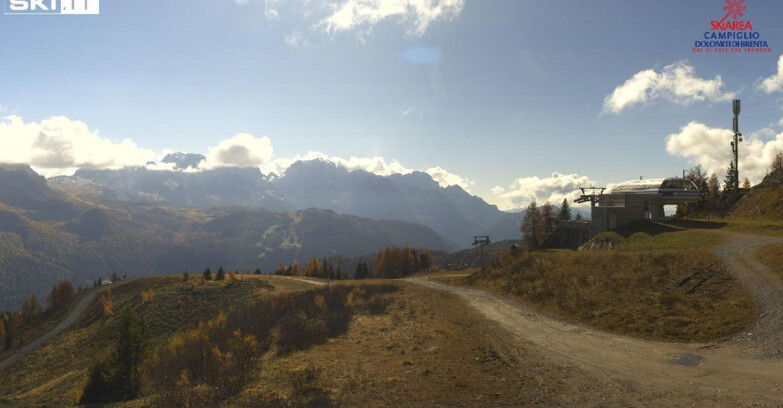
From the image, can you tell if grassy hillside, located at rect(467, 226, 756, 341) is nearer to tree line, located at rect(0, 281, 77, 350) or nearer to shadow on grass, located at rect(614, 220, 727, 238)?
shadow on grass, located at rect(614, 220, 727, 238)

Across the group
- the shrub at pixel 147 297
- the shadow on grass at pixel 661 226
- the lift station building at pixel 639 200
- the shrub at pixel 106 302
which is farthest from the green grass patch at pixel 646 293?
the shrub at pixel 106 302

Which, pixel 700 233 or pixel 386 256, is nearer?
pixel 700 233

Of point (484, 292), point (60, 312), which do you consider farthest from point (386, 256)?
point (484, 292)

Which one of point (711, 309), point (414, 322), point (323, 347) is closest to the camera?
point (711, 309)

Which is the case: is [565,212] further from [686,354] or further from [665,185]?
[686,354]

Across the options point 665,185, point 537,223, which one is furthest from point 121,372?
point 537,223

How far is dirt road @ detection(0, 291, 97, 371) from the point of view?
219ft

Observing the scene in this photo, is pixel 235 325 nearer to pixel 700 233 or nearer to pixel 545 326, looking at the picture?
pixel 545 326

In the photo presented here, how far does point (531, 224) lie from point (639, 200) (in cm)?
5366

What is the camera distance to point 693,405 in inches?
520

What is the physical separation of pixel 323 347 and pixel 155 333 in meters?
41.3

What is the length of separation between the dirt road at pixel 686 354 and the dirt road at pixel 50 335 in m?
86.1

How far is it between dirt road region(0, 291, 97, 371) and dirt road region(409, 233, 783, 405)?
86150mm

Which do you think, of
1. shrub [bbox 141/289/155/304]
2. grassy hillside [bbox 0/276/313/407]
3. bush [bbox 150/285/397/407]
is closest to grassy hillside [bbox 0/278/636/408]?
bush [bbox 150/285/397/407]
